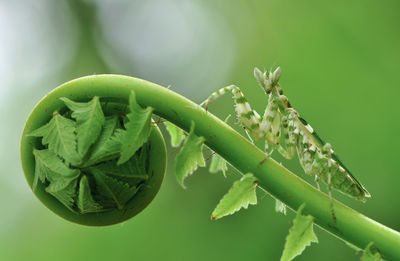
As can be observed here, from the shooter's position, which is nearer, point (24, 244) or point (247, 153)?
point (247, 153)

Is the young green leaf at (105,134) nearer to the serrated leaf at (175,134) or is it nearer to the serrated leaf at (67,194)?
the serrated leaf at (67,194)

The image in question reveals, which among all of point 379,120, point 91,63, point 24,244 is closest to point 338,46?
point 379,120

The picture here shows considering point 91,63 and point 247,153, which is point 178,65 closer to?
point 91,63

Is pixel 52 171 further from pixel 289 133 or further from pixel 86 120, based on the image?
pixel 289 133

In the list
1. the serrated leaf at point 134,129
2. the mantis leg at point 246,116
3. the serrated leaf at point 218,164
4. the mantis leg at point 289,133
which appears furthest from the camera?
the mantis leg at point 289,133

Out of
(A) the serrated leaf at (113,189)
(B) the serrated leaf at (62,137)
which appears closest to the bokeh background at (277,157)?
(A) the serrated leaf at (113,189)

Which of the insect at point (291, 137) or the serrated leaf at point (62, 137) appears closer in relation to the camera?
the serrated leaf at point (62, 137)

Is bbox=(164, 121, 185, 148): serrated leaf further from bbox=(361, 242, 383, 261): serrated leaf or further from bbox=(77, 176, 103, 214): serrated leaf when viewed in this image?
bbox=(361, 242, 383, 261): serrated leaf

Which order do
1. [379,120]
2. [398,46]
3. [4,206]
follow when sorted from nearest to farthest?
[379,120]
[398,46]
[4,206]
